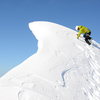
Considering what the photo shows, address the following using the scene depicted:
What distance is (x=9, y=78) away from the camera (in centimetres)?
1082

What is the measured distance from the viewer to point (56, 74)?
11.4 m

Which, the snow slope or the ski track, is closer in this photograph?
the snow slope

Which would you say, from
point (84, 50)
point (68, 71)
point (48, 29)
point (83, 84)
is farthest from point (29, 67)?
point (48, 29)

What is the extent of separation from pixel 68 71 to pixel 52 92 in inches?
97.0

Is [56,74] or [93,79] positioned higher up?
[56,74]

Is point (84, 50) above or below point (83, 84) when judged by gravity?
above

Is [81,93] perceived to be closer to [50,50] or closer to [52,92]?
[52,92]

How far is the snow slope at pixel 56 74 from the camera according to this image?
386 inches

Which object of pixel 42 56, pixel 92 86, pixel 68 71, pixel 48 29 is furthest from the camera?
pixel 48 29

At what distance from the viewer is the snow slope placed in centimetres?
980

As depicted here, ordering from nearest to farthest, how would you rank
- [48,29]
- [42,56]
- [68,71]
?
[68,71] → [42,56] → [48,29]

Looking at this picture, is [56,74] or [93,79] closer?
[56,74]

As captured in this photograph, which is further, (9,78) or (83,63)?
(83,63)

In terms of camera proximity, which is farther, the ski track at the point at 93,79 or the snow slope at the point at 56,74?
the ski track at the point at 93,79
